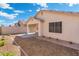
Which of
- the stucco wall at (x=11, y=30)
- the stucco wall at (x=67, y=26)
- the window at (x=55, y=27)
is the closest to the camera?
the stucco wall at (x=11, y=30)

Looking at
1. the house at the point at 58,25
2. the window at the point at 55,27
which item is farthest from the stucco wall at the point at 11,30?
the window at the point at 55,27

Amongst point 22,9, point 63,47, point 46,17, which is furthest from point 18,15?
point 46,17

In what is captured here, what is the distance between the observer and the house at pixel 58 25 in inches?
340

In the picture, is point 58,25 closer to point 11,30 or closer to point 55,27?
point 55,27

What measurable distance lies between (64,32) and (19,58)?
4186 mm

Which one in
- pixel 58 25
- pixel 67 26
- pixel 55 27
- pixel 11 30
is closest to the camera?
pixel 11 30

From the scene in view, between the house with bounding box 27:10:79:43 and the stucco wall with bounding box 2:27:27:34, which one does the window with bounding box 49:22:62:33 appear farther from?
Answer: the stucco wall with bounding box 2:27:27:34

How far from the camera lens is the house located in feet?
28.4

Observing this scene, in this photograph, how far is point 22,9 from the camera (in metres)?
7.45

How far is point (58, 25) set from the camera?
9992 mm

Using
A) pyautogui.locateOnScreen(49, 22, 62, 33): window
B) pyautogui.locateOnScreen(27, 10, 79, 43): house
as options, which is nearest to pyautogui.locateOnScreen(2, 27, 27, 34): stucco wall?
pyautogui.locateOnScreen(27, 10, 79, 43): house

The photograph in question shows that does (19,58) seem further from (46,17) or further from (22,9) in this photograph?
(46,17)

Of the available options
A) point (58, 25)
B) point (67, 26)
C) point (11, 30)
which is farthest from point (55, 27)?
point (11, 30)

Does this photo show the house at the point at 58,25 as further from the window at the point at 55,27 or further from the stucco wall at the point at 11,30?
the stucco wall at the point at 11,30
